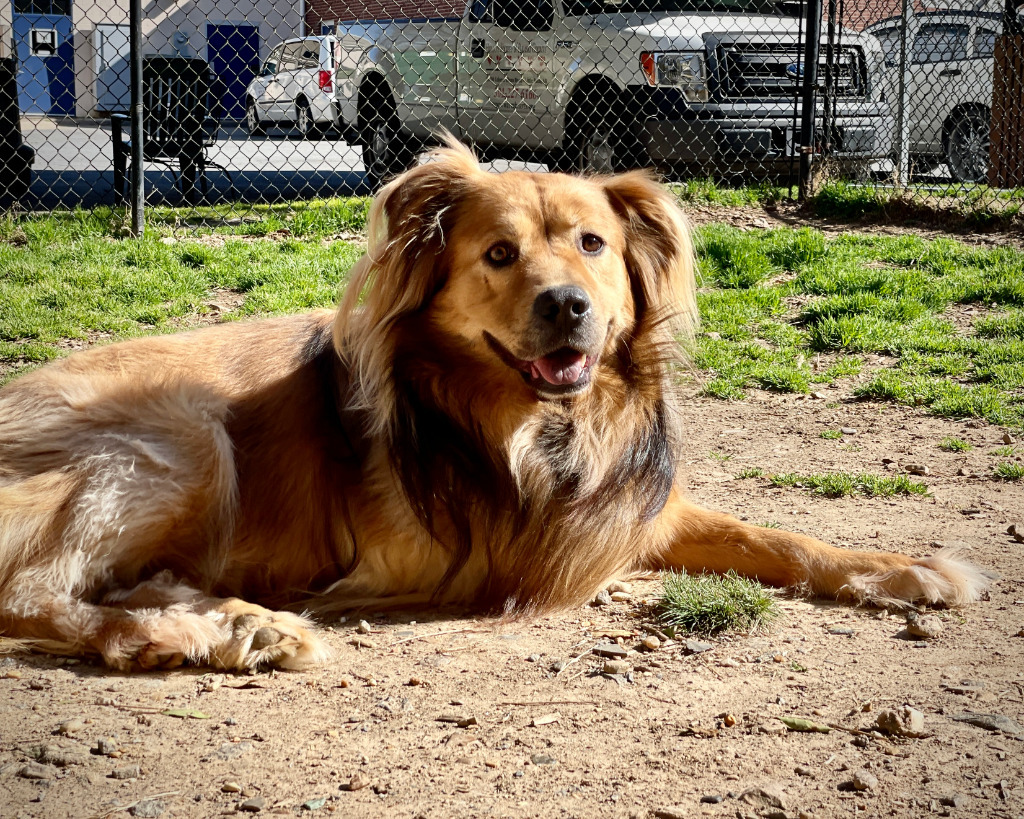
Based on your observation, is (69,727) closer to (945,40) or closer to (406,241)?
(406,241)

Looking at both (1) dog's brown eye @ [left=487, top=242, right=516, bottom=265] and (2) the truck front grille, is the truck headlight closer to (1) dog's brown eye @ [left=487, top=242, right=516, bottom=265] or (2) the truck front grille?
(2) the truck front grille

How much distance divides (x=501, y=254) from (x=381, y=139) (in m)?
7.99

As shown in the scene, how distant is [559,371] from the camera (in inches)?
137

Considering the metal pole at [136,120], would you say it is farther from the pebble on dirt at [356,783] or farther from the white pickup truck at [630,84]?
the pebble on dirt at [356,783]

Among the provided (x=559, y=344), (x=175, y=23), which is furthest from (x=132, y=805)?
(x=175, y=23)

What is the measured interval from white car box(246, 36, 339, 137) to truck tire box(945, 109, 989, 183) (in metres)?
7.29

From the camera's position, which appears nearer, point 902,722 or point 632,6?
point 902,722

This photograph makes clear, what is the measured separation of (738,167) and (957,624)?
293 inches

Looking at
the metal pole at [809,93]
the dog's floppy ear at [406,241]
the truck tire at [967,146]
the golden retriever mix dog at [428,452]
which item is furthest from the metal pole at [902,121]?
the dog's floppy ear at [406,241]

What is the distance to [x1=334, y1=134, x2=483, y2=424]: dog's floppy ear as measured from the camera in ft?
12.0

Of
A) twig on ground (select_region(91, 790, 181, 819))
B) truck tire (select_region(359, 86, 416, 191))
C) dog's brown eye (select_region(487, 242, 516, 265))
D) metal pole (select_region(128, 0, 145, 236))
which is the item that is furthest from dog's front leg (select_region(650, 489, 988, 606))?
truck tire (select_region(359, 86, 416, 191))

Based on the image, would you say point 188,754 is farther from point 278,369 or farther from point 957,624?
point 957,624

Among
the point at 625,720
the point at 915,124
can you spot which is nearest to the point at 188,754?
the point at 625,720

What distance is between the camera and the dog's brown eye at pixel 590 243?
12.1ft
